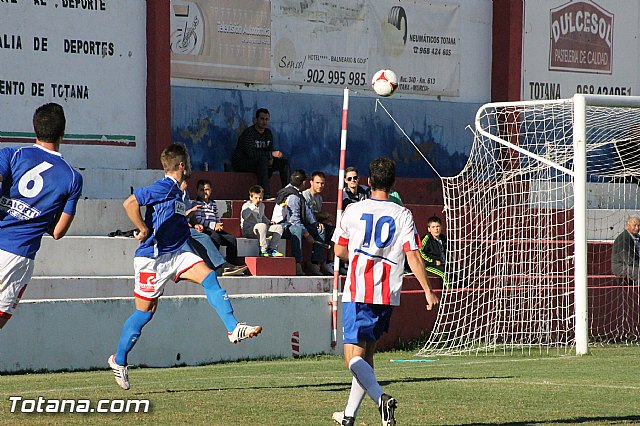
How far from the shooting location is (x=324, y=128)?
22.6 m

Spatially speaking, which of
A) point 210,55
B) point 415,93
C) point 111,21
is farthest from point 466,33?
point 111,21

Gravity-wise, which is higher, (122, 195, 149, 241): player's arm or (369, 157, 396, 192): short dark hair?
(369, 157, 396, 192): short dark hair

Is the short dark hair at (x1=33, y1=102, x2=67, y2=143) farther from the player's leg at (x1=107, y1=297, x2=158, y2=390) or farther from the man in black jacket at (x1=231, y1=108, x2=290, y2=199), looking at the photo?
the man in black jacket at (x1=231, y1=108, x2=290, y2=199)

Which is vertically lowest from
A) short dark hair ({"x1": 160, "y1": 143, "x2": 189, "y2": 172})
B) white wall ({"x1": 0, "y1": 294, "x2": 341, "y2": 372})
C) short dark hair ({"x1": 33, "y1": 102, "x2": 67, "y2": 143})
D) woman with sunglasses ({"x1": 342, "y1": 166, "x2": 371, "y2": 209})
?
white wall ({"x1": 0, "y1": 294, "x2": 341, "y2": 372})

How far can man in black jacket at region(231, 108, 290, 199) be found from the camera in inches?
766

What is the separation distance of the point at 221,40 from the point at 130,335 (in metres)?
11.3

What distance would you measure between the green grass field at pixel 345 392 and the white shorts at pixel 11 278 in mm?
735

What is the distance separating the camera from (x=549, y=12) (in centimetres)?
2428

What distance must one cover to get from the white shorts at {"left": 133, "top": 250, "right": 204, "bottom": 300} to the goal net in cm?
594

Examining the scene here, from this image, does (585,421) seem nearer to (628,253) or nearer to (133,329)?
(133,329)

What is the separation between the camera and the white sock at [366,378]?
308 inches

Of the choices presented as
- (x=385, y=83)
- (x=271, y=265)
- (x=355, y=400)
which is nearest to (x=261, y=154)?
(x=271, y=265)

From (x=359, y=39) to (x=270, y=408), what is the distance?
14236mm
